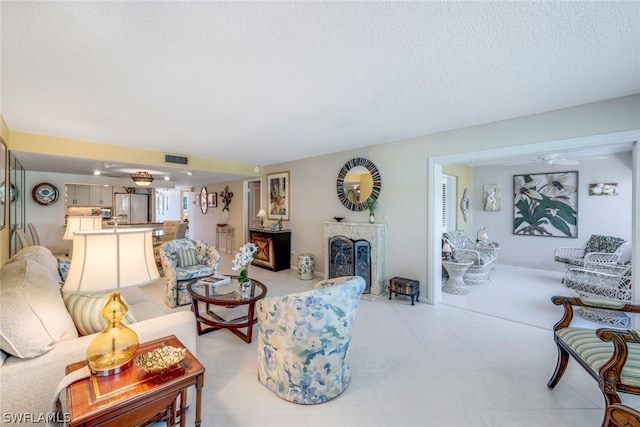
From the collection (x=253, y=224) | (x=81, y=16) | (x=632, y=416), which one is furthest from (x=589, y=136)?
(x=253, y=224)

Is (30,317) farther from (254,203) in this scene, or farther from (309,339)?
(254,203)

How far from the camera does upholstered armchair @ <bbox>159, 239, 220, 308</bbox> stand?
3531mm

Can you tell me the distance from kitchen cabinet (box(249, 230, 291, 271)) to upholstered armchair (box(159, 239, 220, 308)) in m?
1.61

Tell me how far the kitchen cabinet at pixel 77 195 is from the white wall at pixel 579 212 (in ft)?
36.6

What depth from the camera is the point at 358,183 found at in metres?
4.54

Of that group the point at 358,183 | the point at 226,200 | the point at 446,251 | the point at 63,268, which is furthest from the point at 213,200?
the point at 446,251

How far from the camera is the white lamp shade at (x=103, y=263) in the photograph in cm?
120

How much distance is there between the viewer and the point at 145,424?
1.43 meters

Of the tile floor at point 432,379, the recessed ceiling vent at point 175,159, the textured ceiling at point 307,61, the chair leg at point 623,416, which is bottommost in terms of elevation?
the tile floor at point 432,379

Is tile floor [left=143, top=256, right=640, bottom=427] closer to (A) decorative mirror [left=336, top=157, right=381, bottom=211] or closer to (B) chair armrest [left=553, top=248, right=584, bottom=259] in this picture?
(A) decorative mirror [left=336, top=157, right=381, bottom=211]

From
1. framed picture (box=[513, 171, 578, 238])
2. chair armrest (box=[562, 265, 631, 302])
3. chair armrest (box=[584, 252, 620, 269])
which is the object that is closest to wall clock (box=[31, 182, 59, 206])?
chair armrest (box=[562, 265, 631, 302])

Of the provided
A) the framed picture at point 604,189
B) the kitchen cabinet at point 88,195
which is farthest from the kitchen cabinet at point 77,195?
the framed picture at point 604,189

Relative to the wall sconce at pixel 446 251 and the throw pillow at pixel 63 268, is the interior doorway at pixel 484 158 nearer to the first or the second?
the wall sconce at pixel 446 251

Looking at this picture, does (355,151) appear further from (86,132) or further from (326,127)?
(86,132)
